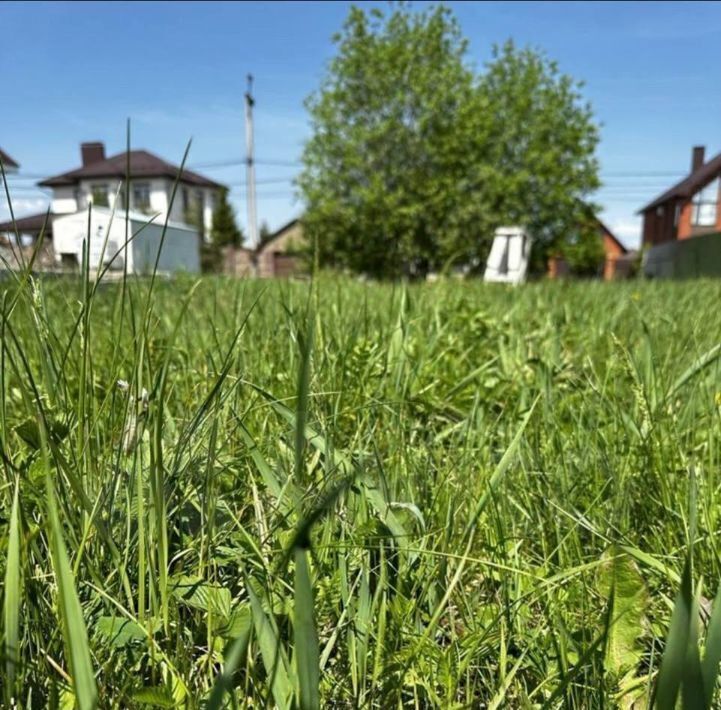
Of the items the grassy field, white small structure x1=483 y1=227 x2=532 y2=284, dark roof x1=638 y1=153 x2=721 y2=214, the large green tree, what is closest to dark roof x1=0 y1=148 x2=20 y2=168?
the grassy field

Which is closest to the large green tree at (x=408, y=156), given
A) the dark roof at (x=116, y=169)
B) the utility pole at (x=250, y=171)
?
the utility pole at (x=250, y=171)

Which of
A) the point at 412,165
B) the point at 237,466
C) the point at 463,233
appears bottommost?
the point at 237,466

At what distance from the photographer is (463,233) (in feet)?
68.3

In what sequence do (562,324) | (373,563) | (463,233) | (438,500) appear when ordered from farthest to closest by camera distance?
1. (463,233)
2. (562,324)
3. (438,500)
4. (373,563)

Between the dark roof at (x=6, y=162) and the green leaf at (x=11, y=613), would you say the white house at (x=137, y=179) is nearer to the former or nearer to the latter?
the dark roof at (x=6, y=162)

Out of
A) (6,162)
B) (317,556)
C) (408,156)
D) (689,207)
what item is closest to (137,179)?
(408,156)

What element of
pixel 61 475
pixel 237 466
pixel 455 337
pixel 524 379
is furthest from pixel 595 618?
pixel 455 337

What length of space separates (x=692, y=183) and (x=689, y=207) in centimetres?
227

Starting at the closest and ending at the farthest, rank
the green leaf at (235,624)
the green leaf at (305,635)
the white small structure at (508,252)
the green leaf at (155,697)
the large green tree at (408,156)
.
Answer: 1. the green leaf at (305,635)
2. the green leaf at (155,697)
3. the green leaf at (235,624)
4. the white small structure at (508,252)
5. the large green tree at (408,156)

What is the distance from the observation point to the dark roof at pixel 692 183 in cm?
3017

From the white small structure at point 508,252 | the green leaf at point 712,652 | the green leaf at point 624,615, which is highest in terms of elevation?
the white small structure at point 508,252

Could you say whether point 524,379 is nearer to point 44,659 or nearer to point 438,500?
point 438,500

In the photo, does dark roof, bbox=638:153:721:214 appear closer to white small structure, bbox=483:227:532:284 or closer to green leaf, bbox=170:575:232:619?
white small structure, bbox=483:227:532:284

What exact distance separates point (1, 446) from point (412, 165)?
22.0 meters
